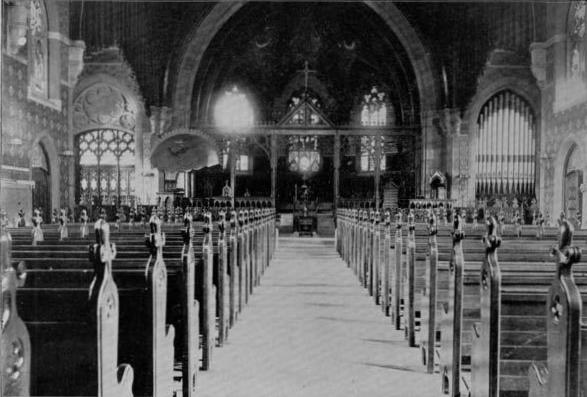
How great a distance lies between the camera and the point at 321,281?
8.73 m

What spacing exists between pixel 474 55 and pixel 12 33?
536 inches

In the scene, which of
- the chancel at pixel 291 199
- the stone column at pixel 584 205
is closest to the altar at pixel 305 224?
the chancel at pixel 291 199

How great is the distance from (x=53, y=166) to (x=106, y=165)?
154 inches

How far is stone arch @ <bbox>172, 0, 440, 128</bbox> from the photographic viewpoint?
1925 cm

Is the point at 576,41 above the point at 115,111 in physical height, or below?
above

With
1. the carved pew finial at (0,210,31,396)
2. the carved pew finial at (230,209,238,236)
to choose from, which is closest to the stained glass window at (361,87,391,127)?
the carved pew finial at (230,209,238,236)

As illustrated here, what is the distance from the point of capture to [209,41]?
65.1 feet

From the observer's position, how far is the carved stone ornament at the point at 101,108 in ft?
59.9

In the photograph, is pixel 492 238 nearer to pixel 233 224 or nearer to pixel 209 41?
pixel 233 224

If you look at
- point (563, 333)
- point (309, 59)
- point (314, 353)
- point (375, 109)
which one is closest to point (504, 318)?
point (563, 333)

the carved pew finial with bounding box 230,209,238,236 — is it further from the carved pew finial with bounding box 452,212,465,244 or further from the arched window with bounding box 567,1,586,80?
the arched window with bounding box 567,1,586,80

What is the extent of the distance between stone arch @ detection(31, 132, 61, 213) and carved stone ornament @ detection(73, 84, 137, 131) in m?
3.50

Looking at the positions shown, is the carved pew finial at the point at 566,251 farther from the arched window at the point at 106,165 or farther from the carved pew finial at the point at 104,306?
the arched window at the point at 106,165

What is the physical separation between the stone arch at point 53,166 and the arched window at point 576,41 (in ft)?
45.2
